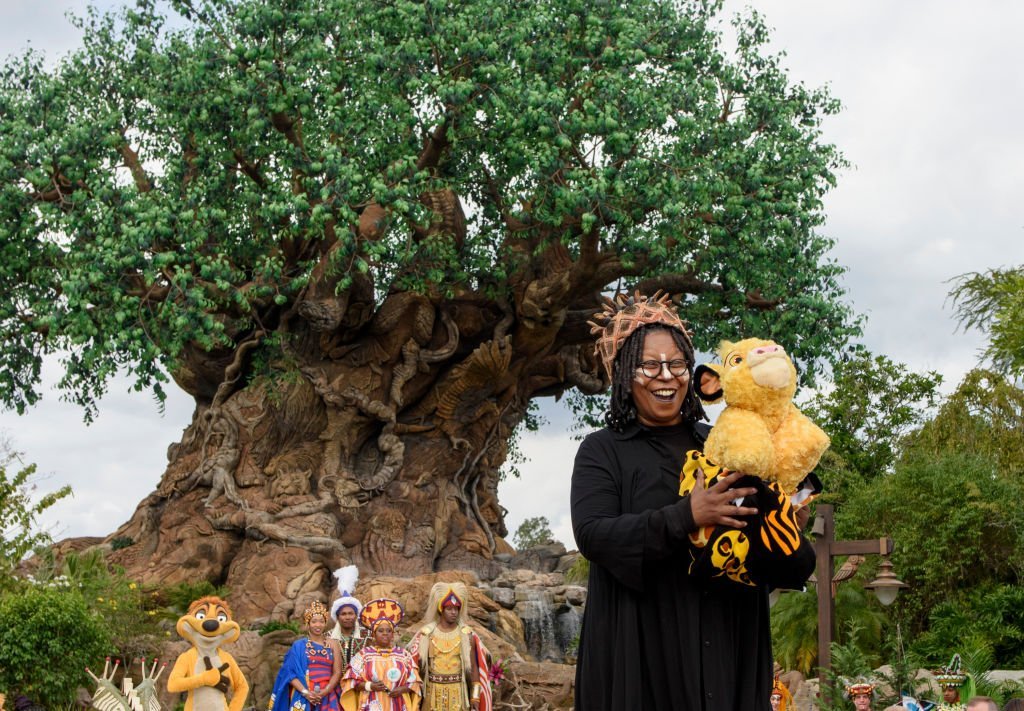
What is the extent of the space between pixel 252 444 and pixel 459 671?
1011cm

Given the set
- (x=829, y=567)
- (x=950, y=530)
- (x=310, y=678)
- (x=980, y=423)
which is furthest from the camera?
(x=980, y=423)

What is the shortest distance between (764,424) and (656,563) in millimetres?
504

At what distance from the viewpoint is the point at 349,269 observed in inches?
671

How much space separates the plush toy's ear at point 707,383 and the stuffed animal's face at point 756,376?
0.07 metres

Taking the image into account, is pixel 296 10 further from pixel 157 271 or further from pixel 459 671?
pixel 459 671

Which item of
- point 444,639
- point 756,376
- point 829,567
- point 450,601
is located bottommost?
point 444,639

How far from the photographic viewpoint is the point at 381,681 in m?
9.57

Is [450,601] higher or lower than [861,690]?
higher

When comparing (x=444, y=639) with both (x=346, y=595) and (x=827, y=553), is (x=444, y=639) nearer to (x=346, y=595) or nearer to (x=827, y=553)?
(x=346, y=595)

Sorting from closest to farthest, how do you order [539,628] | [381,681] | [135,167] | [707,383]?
[707,383] < [381,681] < [539,628] < [135,167]

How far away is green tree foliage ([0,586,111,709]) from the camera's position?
13188 millimetres

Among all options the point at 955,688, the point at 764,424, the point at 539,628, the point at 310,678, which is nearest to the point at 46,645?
the point at 310,678

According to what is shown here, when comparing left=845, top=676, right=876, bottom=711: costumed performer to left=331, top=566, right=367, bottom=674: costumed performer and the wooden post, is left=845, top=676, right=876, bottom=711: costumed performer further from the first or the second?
left=331, top=566, right=367, bottom=674: costumed performer

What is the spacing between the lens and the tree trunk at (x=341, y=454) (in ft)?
60.4
